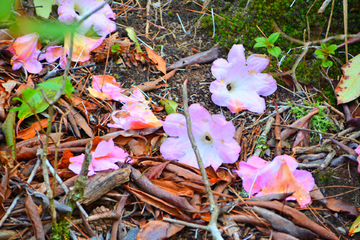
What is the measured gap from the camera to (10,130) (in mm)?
1426

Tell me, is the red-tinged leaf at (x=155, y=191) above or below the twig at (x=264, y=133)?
below

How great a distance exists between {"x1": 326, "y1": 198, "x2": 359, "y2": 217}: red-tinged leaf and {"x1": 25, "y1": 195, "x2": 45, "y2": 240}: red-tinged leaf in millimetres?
1392

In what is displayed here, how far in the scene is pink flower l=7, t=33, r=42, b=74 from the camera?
1.73 m

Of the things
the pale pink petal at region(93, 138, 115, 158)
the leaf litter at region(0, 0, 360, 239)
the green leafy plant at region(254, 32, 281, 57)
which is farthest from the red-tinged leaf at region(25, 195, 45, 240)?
the green leafy plant at region(254, 32, 281, 57)

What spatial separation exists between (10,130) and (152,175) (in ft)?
2.51

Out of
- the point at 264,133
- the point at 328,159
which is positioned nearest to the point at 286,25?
the point at 264,133

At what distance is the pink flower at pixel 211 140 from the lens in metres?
1.52

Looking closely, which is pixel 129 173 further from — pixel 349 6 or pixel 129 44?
pixel 349 6

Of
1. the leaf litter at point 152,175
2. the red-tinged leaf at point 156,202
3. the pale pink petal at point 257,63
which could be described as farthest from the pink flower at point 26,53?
the pale pink petal at point 257,63

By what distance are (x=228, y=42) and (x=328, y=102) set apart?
0.82 metres

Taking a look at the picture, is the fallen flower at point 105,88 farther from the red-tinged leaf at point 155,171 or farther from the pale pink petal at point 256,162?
the pale pink petal at point 256,162

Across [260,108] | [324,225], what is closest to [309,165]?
[324,225]

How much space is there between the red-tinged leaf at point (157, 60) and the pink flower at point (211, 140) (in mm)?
545

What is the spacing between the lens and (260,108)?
1.79 metres
